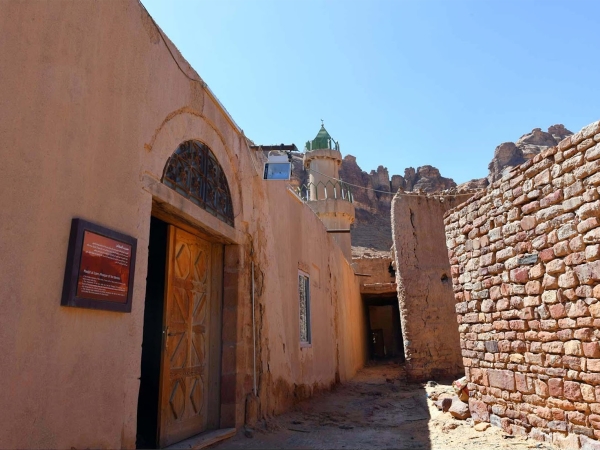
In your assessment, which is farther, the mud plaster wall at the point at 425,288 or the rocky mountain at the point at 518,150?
the rocky mountain at the point at 518,150

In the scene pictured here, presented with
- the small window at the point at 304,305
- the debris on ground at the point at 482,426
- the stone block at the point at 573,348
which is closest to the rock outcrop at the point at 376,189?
the small window at the point at 304,305

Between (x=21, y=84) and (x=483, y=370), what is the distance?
5.37m

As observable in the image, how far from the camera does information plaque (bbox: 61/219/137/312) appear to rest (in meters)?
2.67

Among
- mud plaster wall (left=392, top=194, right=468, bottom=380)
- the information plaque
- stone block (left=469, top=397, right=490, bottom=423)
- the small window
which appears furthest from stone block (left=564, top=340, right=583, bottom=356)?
mud plaster wall (left=392, top=194, right=468, bottom=380)

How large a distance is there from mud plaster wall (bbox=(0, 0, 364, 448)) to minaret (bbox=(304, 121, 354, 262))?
1492cm

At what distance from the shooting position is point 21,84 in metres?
2.45

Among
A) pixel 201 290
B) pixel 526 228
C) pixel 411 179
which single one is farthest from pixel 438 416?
pixel 411 179

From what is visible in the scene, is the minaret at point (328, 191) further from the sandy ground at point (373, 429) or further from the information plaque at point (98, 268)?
the information plaque at point (98, 268)

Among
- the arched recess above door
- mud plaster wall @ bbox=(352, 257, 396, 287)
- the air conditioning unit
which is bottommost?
the arched recess above door

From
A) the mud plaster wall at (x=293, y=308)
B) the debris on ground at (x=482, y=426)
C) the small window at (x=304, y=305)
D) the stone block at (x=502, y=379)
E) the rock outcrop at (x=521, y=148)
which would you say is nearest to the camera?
the stone block at (x=502, y=379)

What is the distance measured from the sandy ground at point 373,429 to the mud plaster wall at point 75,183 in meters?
1.99

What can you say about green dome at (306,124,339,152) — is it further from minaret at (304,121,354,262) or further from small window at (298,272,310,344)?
small window at (298,272,310,344)

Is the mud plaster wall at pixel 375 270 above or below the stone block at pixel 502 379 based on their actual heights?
above

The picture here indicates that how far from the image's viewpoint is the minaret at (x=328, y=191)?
19312mm
